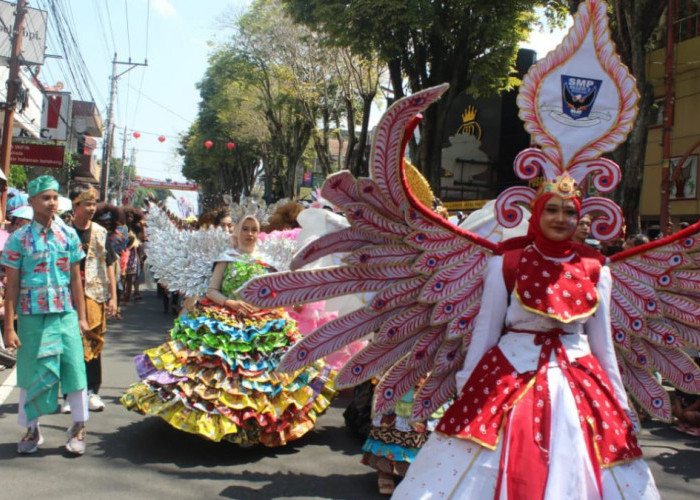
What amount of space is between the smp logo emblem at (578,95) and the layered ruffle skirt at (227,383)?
103 inches

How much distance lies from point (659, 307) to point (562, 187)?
2.76 ft

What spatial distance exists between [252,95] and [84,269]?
28.3 m

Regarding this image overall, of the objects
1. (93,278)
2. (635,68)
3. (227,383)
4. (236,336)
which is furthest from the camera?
(635,68)

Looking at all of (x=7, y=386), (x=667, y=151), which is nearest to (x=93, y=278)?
(x=7, y=386)

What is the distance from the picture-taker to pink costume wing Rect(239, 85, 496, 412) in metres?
3.25

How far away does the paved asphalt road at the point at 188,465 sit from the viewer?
4305 millimetres

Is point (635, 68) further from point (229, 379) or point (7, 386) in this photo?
point (7, 386)

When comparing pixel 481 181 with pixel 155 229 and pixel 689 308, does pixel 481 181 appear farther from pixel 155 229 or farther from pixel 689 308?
pixel 689 308

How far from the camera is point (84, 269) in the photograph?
5867 mm

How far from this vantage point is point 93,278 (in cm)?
586

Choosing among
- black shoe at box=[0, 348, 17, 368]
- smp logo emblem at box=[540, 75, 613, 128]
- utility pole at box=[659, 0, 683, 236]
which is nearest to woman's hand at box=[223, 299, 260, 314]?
smp logo emblem at box=[540, 75, 613, 128]

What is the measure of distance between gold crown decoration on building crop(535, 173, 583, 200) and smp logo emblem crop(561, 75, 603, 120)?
0.36 m

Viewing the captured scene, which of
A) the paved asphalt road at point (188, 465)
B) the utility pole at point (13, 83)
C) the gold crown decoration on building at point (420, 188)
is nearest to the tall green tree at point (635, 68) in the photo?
the paved asphalt road at point (188, 465)

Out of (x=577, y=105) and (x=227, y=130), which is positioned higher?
(x=227, y=130)
